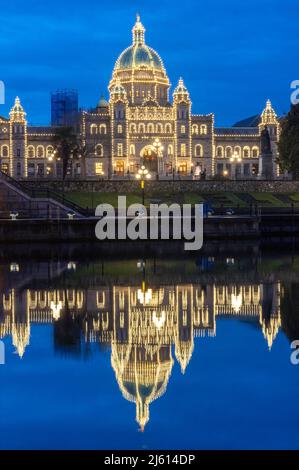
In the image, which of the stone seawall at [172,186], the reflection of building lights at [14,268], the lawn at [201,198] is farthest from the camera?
the stone seawall at [172,186]

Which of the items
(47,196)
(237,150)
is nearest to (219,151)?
(237,150)

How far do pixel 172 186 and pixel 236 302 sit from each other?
53792 mm

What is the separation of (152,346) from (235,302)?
8.19m

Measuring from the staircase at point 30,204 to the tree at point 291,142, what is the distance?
29065mm

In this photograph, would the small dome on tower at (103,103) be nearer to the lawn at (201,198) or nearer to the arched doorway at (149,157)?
the arched doorway at (149,157)

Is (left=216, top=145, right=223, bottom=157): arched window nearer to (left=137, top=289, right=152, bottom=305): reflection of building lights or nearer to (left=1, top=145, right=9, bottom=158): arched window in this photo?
(left=1, top=145, right=9, bottom=158): arched window

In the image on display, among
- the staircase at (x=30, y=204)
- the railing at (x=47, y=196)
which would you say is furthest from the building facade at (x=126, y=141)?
the staircase at (x=30, y=204)

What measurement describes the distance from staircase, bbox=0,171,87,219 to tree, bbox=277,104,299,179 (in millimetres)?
29065

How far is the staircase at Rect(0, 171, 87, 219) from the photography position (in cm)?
5846

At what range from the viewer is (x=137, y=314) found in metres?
24.1

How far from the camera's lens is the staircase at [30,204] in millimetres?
58459

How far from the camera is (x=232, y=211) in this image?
63062mm

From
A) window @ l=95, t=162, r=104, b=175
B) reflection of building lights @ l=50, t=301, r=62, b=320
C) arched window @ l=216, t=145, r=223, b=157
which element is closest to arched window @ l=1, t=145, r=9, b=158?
window @ l=95, t=162, r=104, b=175
